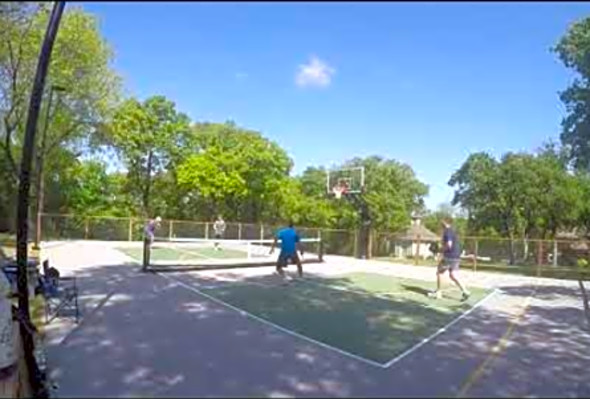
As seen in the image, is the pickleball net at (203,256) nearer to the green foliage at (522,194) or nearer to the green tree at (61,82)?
the green tree at (61,82)

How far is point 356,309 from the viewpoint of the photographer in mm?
15422

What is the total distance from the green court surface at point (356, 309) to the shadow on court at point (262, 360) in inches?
17.7

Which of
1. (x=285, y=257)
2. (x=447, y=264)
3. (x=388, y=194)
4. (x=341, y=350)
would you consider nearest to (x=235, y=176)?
(x=388, y=194)

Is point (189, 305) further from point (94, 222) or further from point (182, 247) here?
point (94, 222)

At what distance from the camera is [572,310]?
59.0 feet

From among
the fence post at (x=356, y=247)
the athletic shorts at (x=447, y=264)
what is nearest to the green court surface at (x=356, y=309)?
the athletic shorts at (x=447, y=264)

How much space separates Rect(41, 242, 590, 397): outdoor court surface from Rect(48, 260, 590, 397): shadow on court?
0.07 feet

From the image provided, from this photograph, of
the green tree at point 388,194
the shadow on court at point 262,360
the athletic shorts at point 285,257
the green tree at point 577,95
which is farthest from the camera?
the green tree at point 388,194

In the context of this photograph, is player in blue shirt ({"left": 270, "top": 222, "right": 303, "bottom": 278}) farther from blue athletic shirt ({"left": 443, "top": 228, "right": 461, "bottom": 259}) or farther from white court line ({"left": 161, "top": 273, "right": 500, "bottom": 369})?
blue athletic shirt ({"left": 443, "top": 228, "right": 461, "bottom": 259})

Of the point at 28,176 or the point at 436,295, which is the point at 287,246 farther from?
the point at 28,176

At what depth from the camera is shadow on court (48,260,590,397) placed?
8.56 meters

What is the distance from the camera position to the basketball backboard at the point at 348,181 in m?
42.2

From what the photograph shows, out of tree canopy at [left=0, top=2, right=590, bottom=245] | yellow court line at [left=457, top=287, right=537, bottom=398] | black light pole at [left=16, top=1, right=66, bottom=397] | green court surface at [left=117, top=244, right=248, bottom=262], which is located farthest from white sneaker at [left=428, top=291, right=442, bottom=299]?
tree canopy at [left=0, top=2, right=590, bottom=245]

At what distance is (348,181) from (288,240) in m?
24.8
